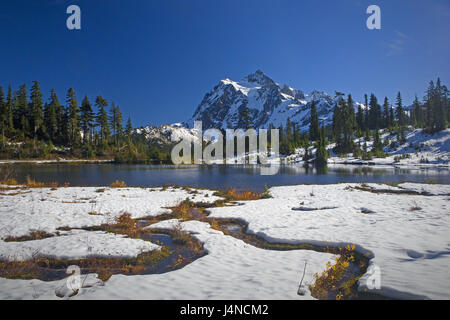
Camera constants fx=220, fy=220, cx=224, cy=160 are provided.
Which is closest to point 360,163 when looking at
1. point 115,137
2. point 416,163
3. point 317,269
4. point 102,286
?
point 416,163

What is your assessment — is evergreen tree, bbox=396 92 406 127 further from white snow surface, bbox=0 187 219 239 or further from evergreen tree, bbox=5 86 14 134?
evergreen tree, bbox=5 86 14 134

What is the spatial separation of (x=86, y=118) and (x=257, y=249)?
87.3m

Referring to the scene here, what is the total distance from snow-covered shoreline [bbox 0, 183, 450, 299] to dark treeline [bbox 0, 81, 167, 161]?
62.9 metres

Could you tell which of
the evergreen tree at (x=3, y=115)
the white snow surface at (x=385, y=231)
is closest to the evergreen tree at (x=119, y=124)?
the evergreen tree at (x=3, y=115)

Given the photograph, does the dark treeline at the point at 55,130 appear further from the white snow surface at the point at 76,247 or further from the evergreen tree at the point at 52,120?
the white snow surface at the point at 76,247

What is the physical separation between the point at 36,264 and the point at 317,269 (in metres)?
7.85

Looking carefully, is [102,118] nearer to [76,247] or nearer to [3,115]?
[3,115]

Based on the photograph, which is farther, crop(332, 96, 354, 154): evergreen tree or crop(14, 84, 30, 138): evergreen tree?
crop(332, 96, 354, 154): evergreen tree

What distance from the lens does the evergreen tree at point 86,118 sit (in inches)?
3031

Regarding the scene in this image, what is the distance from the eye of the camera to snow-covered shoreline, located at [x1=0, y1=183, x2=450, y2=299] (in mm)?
4723

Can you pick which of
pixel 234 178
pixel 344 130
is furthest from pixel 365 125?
pixel 234 178

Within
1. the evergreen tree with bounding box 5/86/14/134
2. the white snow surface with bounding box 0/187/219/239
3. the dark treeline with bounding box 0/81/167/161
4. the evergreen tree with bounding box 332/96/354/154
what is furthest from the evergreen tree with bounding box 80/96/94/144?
the evergreen tree with bounding box 332/96/354/154

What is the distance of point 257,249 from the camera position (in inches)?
295

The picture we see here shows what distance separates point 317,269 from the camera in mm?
5789
